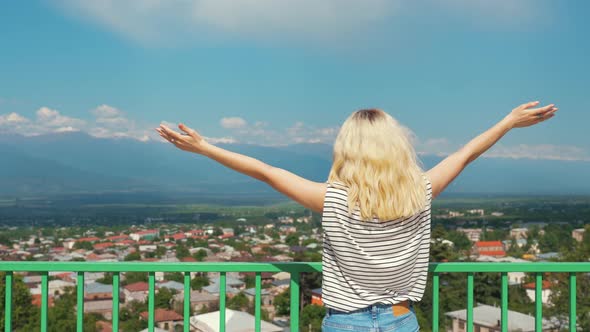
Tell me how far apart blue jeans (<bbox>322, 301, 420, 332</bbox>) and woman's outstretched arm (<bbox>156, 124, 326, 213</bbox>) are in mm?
350

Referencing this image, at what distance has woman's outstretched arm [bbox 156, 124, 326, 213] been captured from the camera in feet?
5.67

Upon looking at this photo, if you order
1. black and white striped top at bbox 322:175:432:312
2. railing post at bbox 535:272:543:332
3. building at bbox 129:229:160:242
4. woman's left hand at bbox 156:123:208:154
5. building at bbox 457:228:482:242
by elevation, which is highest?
woman's left hand at bbox 156:123:208:154

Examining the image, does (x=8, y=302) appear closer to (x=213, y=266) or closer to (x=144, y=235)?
(x=213, y=266)

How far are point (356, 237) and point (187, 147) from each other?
0.81m

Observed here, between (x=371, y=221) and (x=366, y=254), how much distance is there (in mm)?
111

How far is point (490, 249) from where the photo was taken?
1844 inches

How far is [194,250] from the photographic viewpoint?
148 feet

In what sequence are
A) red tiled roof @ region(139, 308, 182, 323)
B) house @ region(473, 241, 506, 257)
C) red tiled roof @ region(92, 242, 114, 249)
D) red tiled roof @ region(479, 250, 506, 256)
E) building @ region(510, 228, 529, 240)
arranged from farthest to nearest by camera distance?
building @ region(510, 228, 529, 240)
red tiled roof @ region(92, 242, 114, 249)
house @ region(473, 241, 506, 257)
red tiled roof @ region(479, 250, 506, 256)
red tiled roof @ region(139, 308, 182, 323)

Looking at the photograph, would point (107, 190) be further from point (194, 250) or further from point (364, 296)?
point (364, 296)

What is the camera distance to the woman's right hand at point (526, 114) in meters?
2.32

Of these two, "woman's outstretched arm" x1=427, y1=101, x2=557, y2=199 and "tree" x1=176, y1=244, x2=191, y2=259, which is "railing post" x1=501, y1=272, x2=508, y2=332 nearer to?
"woman's outstretched arm" x1=427, y1=101, x2=557, y2=199

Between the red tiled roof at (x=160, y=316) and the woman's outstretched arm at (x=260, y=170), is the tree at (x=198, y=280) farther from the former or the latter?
the woman's outstretched arm at (x=260, y=170)

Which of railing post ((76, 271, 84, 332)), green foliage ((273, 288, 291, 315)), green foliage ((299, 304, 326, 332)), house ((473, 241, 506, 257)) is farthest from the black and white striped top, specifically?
house ((473, 241, 506, 257))

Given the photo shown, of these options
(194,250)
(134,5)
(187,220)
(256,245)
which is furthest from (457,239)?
(134,5)
